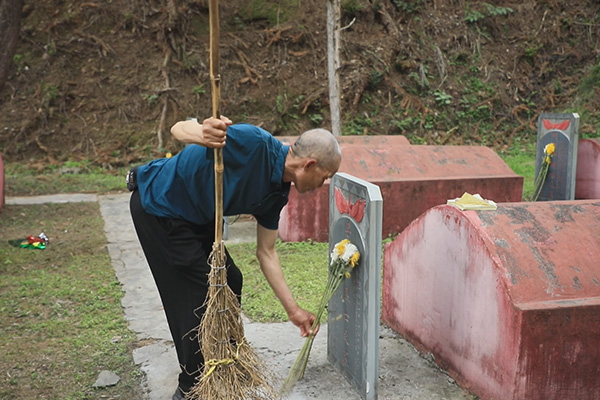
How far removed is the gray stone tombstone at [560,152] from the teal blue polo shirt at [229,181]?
5.29m

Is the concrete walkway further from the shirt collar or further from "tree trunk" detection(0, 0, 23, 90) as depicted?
"tree trunk" detection(0, 0, 23, 90)

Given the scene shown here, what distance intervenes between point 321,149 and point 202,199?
1.99 feet

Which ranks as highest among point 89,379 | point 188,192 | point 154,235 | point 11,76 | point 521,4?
point 521,4

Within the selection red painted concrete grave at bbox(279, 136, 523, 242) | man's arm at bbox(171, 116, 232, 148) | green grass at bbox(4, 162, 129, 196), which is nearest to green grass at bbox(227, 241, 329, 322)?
red painted concrete grave at bbox(279, 136, 523, 242)

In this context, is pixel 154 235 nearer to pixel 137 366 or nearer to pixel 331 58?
pixel 137 366

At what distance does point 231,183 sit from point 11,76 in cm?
1260

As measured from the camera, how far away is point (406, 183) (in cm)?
673

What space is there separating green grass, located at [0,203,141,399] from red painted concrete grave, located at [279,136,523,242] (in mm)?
2012

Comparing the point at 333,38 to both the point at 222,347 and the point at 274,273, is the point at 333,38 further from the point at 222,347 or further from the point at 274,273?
the point at 222,347

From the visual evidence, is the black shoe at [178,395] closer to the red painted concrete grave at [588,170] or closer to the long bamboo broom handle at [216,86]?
the long bamboo broom handle at [216,86]

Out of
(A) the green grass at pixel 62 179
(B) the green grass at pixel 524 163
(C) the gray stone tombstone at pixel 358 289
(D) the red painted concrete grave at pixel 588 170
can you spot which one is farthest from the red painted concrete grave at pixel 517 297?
(A) the green grass at pixel 62 179

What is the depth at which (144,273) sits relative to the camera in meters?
5.89

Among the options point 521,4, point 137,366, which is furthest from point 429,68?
point 137,366

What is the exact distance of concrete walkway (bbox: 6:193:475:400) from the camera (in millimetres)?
3461
